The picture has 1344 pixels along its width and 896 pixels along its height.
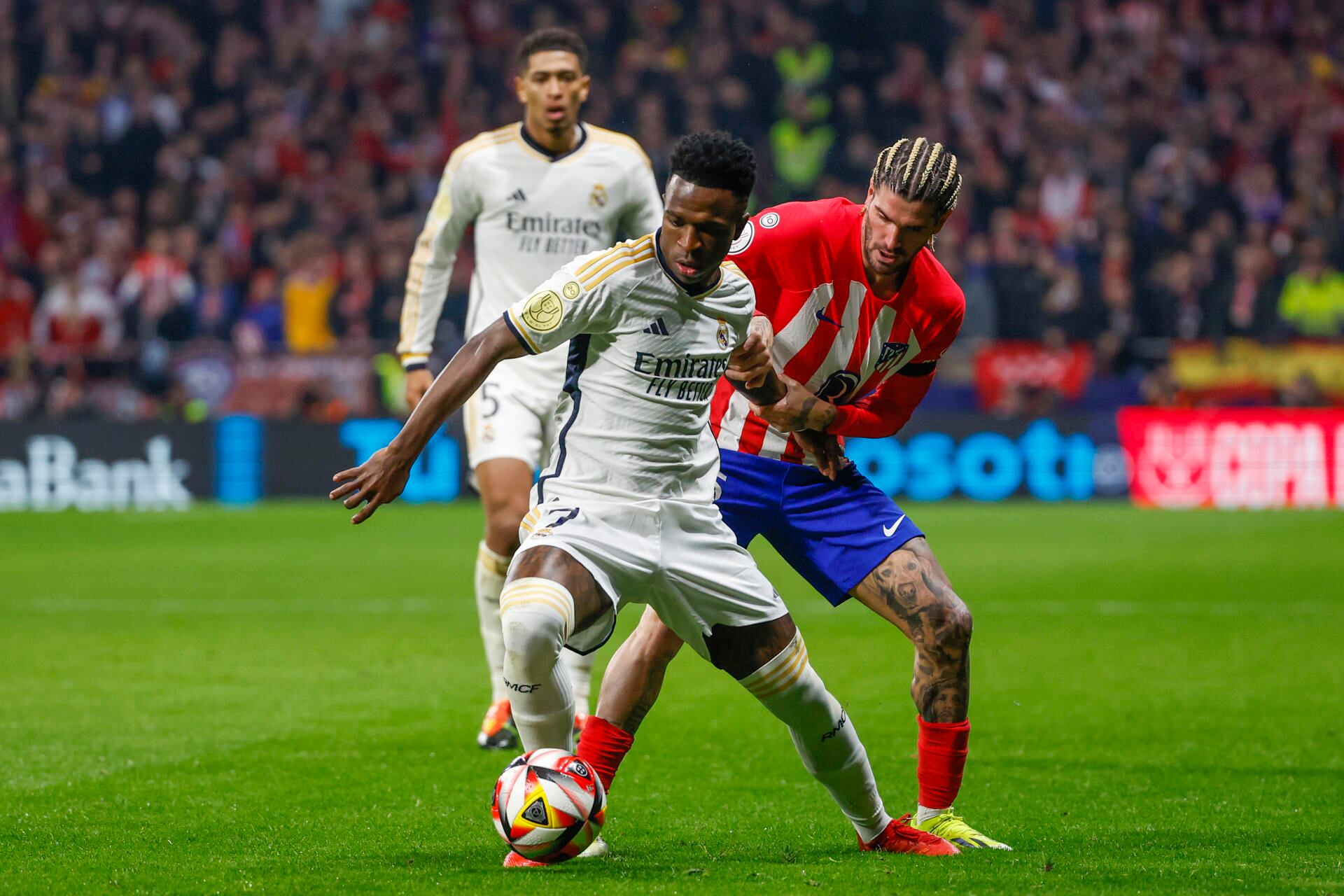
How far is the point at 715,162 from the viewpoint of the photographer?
3.90 meters

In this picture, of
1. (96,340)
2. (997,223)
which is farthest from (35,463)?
(997,223)

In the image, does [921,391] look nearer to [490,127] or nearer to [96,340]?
[96,340]

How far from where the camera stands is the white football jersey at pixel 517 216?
259 inches

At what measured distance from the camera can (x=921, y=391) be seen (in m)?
5.07

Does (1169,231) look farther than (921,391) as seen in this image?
Yes

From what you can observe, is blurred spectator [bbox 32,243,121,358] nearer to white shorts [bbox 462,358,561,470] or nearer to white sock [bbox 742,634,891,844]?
white shorts [bbox 462,358,561,470]

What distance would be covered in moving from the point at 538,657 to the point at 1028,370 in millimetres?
13962

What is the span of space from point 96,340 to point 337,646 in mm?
10591

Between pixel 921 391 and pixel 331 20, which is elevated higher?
pixel 331 20

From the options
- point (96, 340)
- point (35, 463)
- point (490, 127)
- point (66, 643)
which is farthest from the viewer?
point (490, 127)

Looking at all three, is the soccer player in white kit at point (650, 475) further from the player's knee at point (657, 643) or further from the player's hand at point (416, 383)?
the player's hand at point (416, 383)

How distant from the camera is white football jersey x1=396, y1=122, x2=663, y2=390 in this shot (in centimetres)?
657

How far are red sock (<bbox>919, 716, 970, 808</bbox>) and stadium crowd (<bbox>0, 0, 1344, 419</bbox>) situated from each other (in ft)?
42.3

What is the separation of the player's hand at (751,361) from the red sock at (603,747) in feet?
3.40
